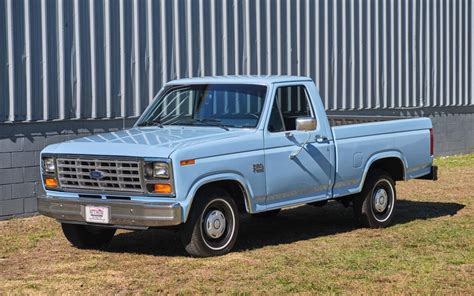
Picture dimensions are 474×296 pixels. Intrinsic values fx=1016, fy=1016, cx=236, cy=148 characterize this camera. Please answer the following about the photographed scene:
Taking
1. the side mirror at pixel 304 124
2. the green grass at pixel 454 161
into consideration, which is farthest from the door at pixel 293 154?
the green grass at pixel 454 161

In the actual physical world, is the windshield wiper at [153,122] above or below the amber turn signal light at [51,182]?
above

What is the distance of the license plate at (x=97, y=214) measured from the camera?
962 centimetres

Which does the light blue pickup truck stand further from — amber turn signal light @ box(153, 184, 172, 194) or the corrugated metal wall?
the corrugated metal wall

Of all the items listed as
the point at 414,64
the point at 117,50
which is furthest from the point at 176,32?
the point at 414,64

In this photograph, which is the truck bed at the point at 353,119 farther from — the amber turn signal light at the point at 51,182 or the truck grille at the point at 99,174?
the amber turn signal light at the point at 51,182

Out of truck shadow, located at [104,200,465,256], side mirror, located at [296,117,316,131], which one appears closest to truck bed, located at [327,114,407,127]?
truck shadow, located at [104,200,465,256]

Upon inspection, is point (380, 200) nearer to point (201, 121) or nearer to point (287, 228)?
point (287, 228)

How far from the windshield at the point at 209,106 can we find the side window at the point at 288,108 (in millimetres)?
180

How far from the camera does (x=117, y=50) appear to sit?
14.2 meters

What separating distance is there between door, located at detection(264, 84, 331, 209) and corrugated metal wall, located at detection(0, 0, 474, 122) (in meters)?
3.83

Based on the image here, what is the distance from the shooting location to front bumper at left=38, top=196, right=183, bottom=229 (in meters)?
9.33

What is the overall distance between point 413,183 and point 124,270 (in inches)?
334

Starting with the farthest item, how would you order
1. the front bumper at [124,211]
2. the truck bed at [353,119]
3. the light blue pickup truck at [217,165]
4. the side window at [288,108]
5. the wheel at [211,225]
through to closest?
the truck bed at [353,119] → the side window at [288,108] → the wheel at [211,225] → the light blue pickup truck at [217,165] → the front bumper at [124,211]

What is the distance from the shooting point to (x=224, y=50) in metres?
15.7
